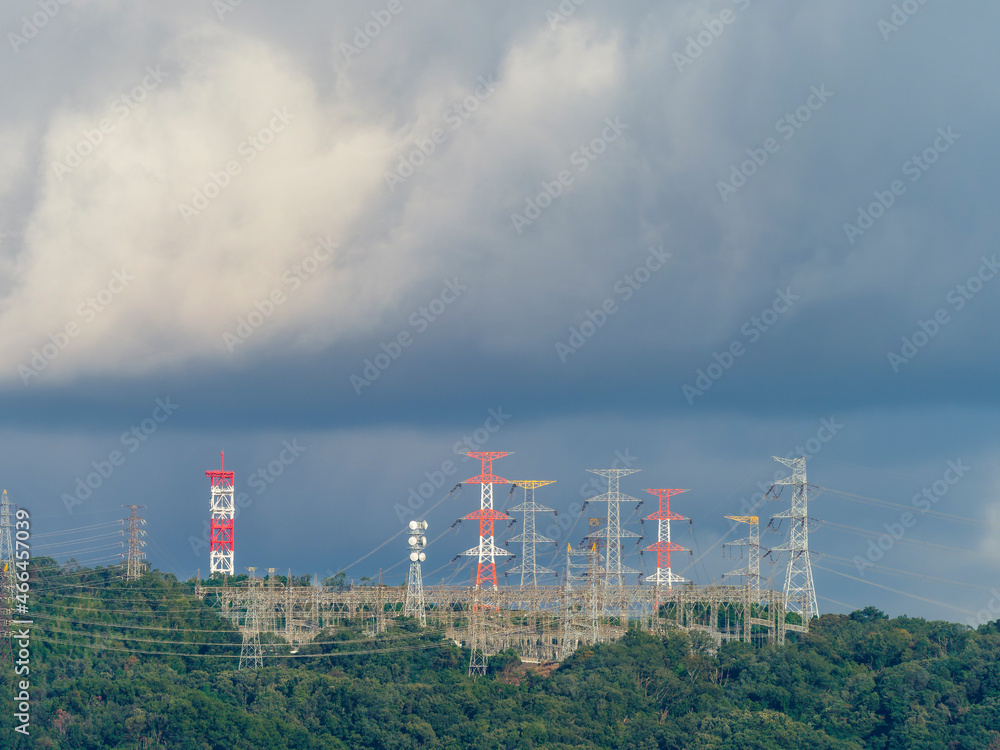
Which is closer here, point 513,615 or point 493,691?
point 493,691

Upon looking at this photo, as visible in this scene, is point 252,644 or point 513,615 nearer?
point 252,644

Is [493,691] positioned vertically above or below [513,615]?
below

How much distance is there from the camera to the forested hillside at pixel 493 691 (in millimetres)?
106062

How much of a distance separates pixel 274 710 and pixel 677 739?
36806 millimetres

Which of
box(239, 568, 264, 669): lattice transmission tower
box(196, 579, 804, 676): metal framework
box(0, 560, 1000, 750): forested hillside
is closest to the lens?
box(0, 560, 1000, 750): forested hillside

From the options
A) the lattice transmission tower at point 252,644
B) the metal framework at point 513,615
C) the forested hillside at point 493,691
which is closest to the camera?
the forested hillside at point 493,691

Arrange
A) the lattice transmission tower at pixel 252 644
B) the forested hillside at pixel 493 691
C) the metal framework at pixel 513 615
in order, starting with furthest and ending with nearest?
the metal framework at pixel 513 615, the lattice transmission tower at pixel 252 644, the forested hillside at pixel 493 691

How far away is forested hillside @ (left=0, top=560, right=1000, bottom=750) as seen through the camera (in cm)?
10606

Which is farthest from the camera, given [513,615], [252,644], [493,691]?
[513,615]

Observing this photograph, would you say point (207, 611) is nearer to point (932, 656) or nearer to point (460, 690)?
point (460, 690)

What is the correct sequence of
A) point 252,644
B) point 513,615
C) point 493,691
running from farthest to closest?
point 513,615 → point 252,644 → point 493,691

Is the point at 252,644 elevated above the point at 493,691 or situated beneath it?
elevated above

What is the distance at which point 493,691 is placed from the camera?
117m

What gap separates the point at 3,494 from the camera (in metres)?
118
